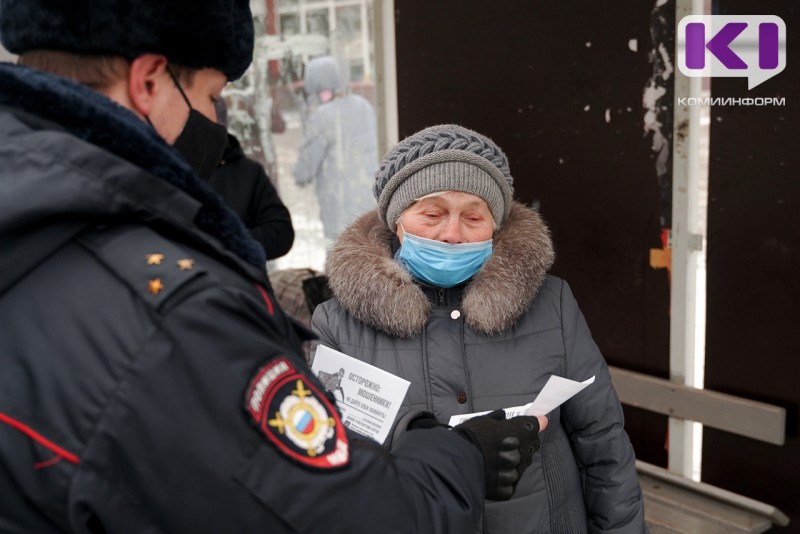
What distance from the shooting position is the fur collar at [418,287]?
7.44ft

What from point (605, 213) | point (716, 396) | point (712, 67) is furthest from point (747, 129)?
point (716, 396)

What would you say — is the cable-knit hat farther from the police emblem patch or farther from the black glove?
the police emblem patch

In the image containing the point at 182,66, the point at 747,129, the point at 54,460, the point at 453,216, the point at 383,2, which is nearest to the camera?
the point at 54,460

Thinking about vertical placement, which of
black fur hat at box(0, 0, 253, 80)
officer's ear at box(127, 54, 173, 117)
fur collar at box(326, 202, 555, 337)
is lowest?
fur collar at box(326, 202, 555, 337)

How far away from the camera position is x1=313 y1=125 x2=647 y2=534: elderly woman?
7.34ft

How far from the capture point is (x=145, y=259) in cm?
113

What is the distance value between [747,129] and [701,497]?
1.57 m

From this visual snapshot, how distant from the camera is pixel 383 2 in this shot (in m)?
4.50

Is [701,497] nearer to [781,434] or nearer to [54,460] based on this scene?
[781,434]

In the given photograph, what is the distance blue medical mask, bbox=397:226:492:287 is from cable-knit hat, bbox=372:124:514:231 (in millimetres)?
134

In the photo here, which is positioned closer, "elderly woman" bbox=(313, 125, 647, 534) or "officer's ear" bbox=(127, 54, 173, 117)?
"officer's ear" bbox=(127, 54, 173, 117)

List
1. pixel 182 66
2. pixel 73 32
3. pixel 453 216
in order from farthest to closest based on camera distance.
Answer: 1. pixel 453 216
2. pixel 182 66
3. pixel 73 32

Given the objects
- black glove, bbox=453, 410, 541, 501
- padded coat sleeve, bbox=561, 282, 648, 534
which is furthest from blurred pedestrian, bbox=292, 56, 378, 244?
black glove, bbox=453, 410, 541, 501
